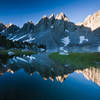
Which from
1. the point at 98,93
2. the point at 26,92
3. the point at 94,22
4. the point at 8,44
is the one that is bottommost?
the point at 98,93

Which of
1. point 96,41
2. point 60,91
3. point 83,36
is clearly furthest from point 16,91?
point 83,36

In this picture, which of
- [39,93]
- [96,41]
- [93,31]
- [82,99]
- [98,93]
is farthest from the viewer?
[93,31]

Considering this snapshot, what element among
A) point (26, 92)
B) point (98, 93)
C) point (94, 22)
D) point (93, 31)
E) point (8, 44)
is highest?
point (94, 22)

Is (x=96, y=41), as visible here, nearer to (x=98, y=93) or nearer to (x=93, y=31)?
(x=93, y=31)

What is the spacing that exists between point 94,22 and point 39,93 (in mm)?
208980

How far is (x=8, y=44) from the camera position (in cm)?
12512

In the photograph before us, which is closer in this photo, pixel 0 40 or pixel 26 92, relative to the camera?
pixel 26 92

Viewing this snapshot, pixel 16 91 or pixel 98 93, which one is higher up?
pixel 16 91

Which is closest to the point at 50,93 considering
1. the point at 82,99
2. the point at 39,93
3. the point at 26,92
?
the point at 39,93

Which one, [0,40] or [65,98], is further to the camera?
[0,40]

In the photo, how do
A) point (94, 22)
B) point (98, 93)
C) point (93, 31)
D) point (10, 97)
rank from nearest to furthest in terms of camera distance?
point (10, 97)
point (98, 93)
point (93, 31)
point (94, 22)

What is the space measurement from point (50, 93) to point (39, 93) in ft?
4.54

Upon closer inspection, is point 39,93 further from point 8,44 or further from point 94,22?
point 94,22

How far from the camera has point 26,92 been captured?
38.5ft
